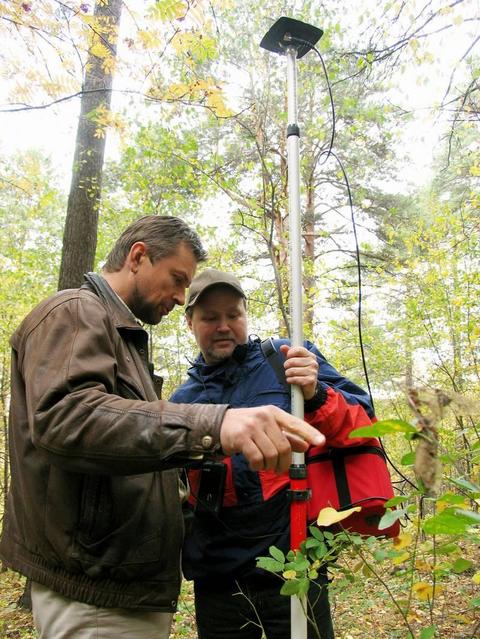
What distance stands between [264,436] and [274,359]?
3.37ft

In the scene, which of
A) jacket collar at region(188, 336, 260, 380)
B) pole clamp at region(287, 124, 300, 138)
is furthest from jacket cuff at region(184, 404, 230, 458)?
pole clamp at region(287, 124, 300, 138)

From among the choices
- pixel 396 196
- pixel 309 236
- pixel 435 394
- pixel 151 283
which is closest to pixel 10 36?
pixel 151 283

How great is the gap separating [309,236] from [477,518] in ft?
35.2

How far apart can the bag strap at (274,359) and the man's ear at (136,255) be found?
703mm

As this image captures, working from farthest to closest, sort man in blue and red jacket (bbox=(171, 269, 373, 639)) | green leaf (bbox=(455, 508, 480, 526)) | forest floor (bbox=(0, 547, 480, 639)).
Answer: forest floor (bbox=(0, 547, 480, 639)) → man in blue and red jacket (bbox=(171, 269, 373, 639)) → green leaf (bbox=(455, 508, 480, 526))

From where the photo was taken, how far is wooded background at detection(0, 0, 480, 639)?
3.33 metres

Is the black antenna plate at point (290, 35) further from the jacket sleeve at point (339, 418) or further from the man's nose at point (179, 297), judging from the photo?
the jacket sleeve at point (339, 418)

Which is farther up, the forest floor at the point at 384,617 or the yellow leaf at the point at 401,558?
the yellow leaf at the point at 401,558

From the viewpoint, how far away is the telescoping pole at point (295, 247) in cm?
150

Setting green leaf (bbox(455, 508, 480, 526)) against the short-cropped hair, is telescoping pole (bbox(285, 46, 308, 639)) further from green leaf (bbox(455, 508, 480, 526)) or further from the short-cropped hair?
green leaf (bbox(455, 508, 480, 526))

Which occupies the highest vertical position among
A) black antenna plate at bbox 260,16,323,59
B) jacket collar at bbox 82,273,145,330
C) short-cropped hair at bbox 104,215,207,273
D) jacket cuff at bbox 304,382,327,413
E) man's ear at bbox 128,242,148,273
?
black antenna plate at bbox 260,16,323,59

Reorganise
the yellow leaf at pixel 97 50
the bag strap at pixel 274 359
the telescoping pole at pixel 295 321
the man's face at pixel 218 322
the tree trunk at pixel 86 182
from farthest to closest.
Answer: the tree trunk at pixel 86 182 → the yellow leaf at pixel 97 50 → the man's face at pixel 218 322 → the bag strap at pixel 274 359 → the telescoping pole at pixel 295 321

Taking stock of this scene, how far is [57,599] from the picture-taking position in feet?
4.53

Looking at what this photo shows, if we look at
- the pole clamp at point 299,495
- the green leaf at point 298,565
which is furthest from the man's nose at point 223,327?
the green leaf at point 298,565
